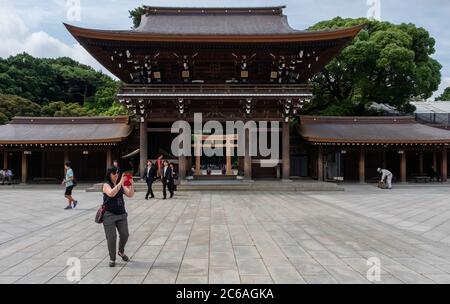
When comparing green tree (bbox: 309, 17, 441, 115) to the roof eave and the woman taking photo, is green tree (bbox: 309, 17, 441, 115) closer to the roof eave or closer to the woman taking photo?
the roof eave

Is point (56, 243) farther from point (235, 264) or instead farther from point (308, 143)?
point (308, 143)

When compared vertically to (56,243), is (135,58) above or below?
above

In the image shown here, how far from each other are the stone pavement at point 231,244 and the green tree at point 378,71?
64.7ft

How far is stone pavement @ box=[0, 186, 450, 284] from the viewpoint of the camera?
5.72 meters

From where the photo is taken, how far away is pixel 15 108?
42.7 metres

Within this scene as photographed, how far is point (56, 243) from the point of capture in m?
7.88

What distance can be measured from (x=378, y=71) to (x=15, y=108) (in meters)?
43.6

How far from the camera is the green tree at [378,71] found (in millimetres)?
30094

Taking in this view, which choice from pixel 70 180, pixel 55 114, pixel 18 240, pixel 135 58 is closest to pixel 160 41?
pixel 135 58

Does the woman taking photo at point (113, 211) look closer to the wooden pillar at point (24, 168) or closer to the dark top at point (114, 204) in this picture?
the dark top at point (114, 204)

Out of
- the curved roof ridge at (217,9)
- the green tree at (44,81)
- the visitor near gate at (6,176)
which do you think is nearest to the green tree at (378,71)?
the curved roof ridge at (217,9)

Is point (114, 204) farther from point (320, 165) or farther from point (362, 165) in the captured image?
point (362, 165)

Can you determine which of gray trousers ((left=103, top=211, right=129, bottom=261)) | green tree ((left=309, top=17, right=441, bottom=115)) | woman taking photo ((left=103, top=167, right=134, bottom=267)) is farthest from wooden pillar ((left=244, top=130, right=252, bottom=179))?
gray trousers ((left=103, top=211, right=129, bottom=261))

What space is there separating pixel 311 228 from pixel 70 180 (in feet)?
30.5
